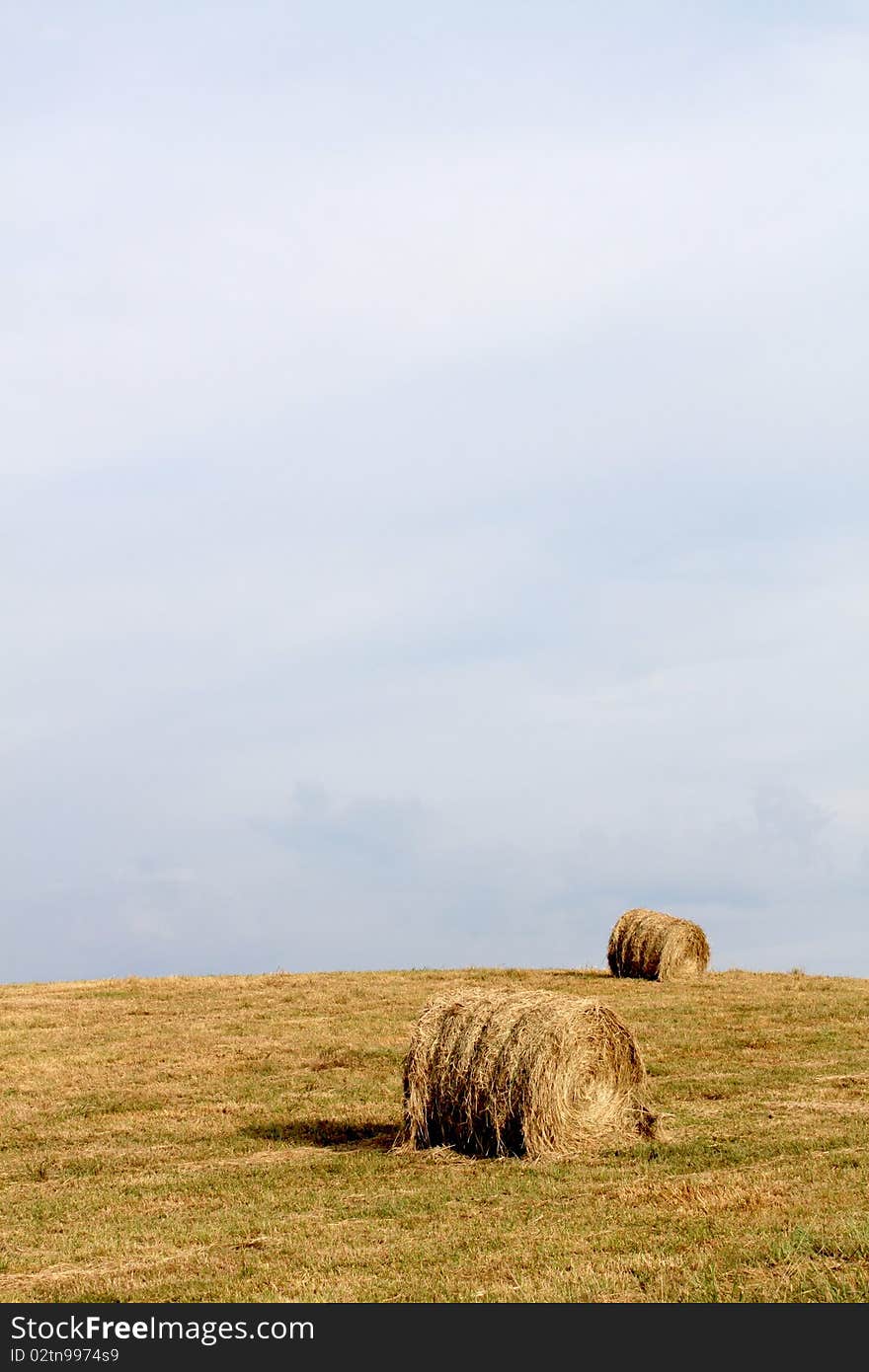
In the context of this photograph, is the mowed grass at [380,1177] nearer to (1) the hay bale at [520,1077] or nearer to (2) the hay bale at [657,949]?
(1) the hay bale at [520,1077]

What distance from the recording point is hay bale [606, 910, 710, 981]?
36594 mm

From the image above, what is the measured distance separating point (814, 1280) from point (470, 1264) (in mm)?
2988

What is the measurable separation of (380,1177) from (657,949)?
2123 cm

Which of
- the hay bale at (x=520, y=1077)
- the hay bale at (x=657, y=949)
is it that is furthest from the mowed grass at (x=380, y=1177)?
the hay bale at (x=657, y=949)

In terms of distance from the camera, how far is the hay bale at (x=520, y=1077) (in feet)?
56.7

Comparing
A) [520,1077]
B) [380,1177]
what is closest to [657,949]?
[520,1077]

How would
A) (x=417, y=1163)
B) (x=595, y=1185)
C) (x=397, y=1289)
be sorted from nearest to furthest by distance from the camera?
(x=397, y=1289) → (x=595, y=1185) → (x=417, y=1163)

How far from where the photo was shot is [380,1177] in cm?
1655

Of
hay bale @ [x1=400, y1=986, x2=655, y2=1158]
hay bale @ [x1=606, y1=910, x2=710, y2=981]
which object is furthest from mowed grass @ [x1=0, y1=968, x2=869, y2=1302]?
hay bale @ [x1=606, y1=910, x2=710, y2=981]

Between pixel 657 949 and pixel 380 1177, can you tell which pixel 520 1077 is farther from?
pixel 657 949

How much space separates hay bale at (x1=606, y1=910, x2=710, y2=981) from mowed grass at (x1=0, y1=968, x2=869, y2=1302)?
513cm

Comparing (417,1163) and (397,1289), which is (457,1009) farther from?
(397,1289)

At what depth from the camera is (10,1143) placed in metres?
20.5
